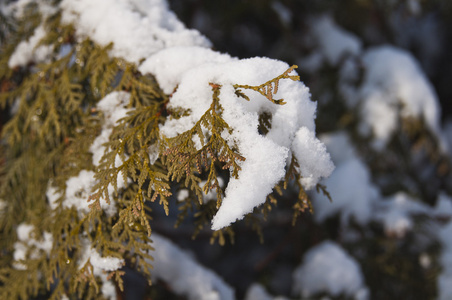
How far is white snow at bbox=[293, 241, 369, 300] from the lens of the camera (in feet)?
7.44

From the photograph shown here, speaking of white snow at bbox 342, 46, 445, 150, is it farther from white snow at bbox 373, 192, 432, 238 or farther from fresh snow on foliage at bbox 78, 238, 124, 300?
fresh snow on foliage at bbox 78, 238, 124, 300

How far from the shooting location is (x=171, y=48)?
4.06 ft

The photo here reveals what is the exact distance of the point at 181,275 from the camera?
1734mm

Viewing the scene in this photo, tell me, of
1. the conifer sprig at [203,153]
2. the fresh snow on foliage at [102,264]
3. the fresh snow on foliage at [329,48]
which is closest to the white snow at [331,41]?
the fresh snow on foliage at [329,48]

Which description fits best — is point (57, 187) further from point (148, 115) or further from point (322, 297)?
point (322, 297)

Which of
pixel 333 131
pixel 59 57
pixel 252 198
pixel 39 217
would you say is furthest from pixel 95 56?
pixel 333 131

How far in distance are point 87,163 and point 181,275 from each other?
818 millimetres

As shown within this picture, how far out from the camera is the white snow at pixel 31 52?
4.99 ft

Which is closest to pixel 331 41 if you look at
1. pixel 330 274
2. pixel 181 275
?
pixel 330 274

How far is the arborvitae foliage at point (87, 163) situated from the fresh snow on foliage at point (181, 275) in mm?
378

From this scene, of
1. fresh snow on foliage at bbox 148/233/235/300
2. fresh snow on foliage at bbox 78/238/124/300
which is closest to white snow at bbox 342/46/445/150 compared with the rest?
fresh snow on foliage at bbox 148/233/235/300

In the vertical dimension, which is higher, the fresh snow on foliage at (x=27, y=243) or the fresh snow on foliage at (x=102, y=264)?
the fresh snow on foliage at (x=102, y=264)

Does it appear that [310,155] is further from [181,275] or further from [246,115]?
[181,275]

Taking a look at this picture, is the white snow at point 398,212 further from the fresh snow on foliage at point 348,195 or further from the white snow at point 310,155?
the white snow at point 310,155
